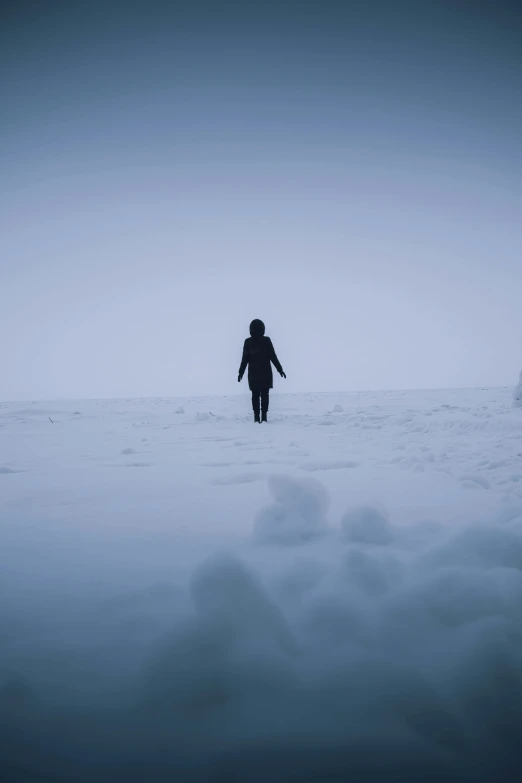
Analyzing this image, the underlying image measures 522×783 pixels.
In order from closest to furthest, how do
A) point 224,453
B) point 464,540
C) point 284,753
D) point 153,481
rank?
point 284,753 < point 464,540 < point 153,481 < point 224,453

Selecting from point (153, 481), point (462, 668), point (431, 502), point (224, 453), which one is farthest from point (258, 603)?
point (224, 453)

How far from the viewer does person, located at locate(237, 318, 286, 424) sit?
6449 millimetres

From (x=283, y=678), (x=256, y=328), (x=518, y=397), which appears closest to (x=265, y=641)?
(x=283, y=678)

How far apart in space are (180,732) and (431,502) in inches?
58.0

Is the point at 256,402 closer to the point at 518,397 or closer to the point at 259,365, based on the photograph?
the point at 259,365

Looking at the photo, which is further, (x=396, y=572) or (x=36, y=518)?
(x=36, y=518)

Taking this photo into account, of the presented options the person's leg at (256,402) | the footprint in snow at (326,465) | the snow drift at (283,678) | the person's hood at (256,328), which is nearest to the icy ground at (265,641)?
the snow drift at (283,678)

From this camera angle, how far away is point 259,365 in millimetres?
6516

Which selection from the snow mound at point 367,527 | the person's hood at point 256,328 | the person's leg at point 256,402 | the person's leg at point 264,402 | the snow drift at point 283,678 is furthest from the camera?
the person's hood at point 256,328

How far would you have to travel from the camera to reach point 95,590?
107cm

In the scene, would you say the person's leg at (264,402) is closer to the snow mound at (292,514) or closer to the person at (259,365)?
the person at (259,365)

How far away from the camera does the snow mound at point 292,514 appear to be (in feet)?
4.52

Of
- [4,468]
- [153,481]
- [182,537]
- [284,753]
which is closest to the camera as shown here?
[284,753]

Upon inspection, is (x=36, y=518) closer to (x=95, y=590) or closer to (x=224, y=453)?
(x=95, y=590)
